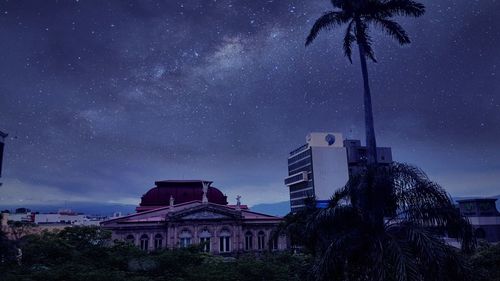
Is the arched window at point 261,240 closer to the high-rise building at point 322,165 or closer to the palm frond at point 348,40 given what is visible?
the palm frond at point 348,40

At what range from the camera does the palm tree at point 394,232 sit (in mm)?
10359

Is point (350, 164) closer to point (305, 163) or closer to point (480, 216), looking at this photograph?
point (305, 163)

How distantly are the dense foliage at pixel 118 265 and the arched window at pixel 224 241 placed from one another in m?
12.6

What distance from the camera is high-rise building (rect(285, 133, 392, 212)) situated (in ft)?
336

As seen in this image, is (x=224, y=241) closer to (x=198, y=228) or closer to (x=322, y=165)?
(x=198, y=228)

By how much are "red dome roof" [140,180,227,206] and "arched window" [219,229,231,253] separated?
40.3ft

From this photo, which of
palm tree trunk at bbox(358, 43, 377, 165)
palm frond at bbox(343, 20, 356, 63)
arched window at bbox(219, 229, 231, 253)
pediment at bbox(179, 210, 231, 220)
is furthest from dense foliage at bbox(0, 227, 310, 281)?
palm frond at bbox(343, 20, 356, 63)

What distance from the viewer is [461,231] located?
11164 mm

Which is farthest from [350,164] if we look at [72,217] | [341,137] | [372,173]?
[372,173]

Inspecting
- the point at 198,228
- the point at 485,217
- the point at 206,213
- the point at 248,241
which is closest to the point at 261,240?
the point at 248,241

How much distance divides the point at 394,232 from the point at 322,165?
93.5 meters

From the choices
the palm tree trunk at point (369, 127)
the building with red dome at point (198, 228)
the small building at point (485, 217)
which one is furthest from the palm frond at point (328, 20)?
the small building at point (485, 217)

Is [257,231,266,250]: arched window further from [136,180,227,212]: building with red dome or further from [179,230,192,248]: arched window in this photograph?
[136,180,227,212]: building with red dome

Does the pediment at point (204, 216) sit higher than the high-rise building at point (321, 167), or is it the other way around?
the high-rise building at point (321, 167)
